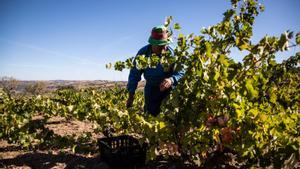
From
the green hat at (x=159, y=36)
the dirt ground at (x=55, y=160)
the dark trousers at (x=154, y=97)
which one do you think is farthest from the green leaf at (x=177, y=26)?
the dirt ground at (x=55, y=160)

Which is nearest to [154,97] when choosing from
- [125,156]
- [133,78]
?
[133,78]

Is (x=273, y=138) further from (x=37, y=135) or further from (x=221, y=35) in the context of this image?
(x=37, y=135)

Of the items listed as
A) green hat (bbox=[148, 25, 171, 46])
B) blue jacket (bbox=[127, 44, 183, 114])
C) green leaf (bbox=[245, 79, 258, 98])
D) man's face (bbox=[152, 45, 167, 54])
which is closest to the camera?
green leaf (bbox=[245, 79, 258, 98])

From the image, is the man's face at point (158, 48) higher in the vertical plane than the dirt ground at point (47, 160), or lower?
higher

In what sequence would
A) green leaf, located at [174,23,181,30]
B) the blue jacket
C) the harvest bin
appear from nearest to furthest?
green leaf, located at [174,23,181,30] → the harvest bin → the blue jacket

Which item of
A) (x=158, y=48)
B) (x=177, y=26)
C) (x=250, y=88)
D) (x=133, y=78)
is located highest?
(x=177, y=26)

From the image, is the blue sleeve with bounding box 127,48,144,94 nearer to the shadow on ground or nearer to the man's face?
the man's face

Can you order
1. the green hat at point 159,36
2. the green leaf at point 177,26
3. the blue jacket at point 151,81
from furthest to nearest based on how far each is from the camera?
1. the blue jacket at point 151,81
2. the green hat at point 159,36
3. the green leaf at point 177,26

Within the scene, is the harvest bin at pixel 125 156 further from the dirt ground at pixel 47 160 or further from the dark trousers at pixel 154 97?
the dark trousers at pixel 154 97

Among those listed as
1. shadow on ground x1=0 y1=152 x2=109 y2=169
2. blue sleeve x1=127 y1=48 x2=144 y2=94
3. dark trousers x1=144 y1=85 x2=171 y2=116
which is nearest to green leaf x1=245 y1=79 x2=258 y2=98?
dark trousers x1=144 y1=85 x2=171 y2=116

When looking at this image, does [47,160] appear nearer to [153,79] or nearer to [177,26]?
[153,79]

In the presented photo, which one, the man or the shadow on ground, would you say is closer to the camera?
the shadow on ground

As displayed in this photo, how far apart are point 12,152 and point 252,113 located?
4524mm

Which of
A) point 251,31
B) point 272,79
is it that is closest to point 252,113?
point 251,31
